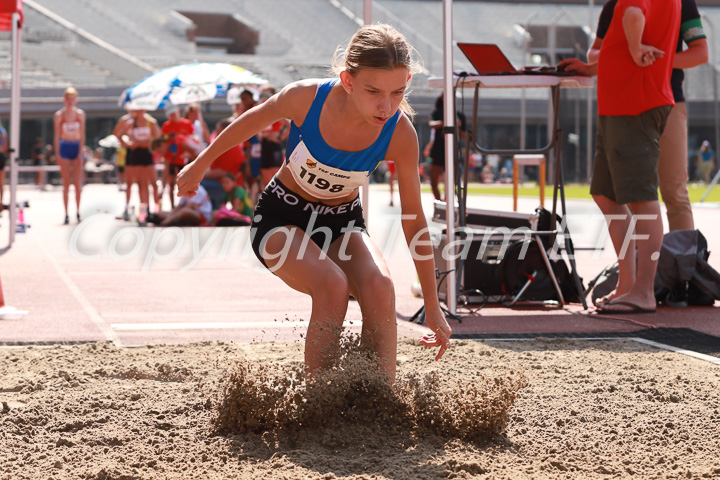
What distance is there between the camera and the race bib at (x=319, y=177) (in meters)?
4.10

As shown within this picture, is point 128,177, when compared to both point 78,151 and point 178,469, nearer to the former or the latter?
point 78,151

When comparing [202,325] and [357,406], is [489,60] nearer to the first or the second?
[202,325]

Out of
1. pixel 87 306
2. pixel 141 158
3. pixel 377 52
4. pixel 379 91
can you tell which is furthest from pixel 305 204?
pixel 141 158

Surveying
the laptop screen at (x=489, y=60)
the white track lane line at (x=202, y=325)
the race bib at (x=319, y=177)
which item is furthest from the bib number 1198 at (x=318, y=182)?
the laptop screen at (x=489, y=60)

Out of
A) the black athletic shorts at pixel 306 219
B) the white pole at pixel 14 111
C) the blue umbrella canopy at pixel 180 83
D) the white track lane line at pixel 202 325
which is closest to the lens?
the black athletic shorts at pixel 306 219

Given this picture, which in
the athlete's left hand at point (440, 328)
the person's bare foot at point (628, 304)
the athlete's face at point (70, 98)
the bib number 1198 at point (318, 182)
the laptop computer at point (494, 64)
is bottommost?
the person's bare foot at point (628, 304)

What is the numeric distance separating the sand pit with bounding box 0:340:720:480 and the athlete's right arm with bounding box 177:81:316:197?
2.57ft

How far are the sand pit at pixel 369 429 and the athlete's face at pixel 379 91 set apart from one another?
41.7 inches

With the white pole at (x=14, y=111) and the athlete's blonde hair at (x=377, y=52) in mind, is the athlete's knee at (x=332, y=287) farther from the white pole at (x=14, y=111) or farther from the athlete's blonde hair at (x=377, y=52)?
the white pole at (x=14, y=111)

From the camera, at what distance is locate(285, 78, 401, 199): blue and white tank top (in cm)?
406

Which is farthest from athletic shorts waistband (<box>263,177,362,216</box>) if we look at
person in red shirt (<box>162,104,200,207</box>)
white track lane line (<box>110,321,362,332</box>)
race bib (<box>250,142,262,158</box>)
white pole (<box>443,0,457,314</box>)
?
race bib (<box>250,142,262,158</box>)

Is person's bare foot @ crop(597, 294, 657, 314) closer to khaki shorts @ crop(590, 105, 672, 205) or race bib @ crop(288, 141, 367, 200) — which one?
khaki shorts @ crop(590, 105, 672, 205)

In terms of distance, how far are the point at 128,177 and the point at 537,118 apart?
4090 centimetres

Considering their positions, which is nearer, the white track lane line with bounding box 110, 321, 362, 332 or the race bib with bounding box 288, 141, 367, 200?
the race bib with bounding box 288, 141, 367, 200
